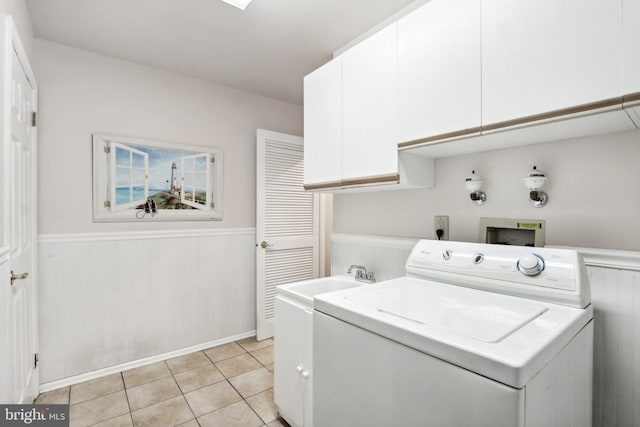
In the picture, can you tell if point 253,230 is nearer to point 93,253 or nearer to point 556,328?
point 93,253

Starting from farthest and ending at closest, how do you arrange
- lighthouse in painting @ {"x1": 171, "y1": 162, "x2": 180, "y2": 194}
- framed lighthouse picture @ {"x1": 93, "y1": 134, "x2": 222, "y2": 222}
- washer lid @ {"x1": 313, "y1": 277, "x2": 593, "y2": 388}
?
lighthouse in painting @ {"x1": 171, "y1": 162, "x2": 180, "y2": 194} → framed lighthouse picture @ {"x1": 93, "y1": 134, "x2": 222, "y2": 222} → washer lid @ {"x1": 313, "y1": 277, "x2": 593, "y2": 388}

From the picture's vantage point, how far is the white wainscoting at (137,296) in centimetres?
234

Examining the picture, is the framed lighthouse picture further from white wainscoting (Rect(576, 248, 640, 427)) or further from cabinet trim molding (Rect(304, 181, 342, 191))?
white wainscoting (Rect(576, 248, 640, 427))

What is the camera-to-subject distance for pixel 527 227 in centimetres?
141

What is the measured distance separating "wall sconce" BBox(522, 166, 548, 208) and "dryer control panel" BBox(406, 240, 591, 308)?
263 mm

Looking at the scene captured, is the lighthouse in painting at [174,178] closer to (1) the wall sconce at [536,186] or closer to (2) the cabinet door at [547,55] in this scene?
(2) the cabinet door at [547,55]

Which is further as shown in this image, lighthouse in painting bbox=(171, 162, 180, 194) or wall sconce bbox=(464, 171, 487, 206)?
lighthouse in painting bbox=(171, 162, 180, 194)

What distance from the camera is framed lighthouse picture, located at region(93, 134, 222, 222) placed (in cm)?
251

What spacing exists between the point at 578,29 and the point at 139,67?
2931 millimetres

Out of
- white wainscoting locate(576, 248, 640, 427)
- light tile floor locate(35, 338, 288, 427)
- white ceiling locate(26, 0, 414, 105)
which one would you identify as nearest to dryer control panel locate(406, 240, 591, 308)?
white wainscoting locate(576, 248, 640, 427)

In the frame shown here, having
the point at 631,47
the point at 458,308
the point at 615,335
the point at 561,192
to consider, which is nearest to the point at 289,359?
the point at 458,308

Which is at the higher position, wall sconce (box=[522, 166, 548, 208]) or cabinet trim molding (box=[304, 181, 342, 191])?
cabinet trim molding (box=[304, 181, 342, 191])

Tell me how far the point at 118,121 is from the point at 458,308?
2776mm

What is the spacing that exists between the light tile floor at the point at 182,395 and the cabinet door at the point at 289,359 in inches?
7.3
